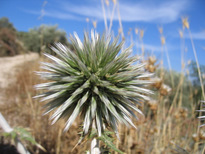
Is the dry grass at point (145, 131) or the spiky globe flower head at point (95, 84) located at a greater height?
the spiky globe flower head at point (95, 84)

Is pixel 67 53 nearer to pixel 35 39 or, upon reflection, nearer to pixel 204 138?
pixel 204 138

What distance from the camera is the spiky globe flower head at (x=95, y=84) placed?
108 centimetres

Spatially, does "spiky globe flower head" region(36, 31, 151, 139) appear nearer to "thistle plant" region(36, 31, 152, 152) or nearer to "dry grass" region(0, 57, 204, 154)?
"thistle plant" region(36, 31, 152, 152)

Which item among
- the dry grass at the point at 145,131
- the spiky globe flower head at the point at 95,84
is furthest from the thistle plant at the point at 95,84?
the dry grass at the point at 145,131

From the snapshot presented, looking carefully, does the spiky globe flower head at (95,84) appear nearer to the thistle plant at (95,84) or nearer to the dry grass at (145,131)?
the thistle plant at (95,84)

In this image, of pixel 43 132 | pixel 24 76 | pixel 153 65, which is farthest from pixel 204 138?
pixel 24 76

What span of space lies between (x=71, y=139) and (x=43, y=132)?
0.76m

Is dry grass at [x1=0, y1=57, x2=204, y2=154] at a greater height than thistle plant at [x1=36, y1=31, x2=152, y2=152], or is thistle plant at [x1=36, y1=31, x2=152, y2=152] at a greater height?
thistle plant at [x1=36, y1=31, x2=152, y2=152]

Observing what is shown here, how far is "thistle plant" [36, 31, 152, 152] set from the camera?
1.07 meters

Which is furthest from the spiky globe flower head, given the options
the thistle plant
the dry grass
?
the dry grass

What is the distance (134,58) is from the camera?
51.5 inches

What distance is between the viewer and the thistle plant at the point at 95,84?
107 centimetres

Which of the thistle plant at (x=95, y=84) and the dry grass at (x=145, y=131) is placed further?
the dry grass at (x=145, y=131)

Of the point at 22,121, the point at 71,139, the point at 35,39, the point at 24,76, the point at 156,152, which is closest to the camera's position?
the point at 156,152
